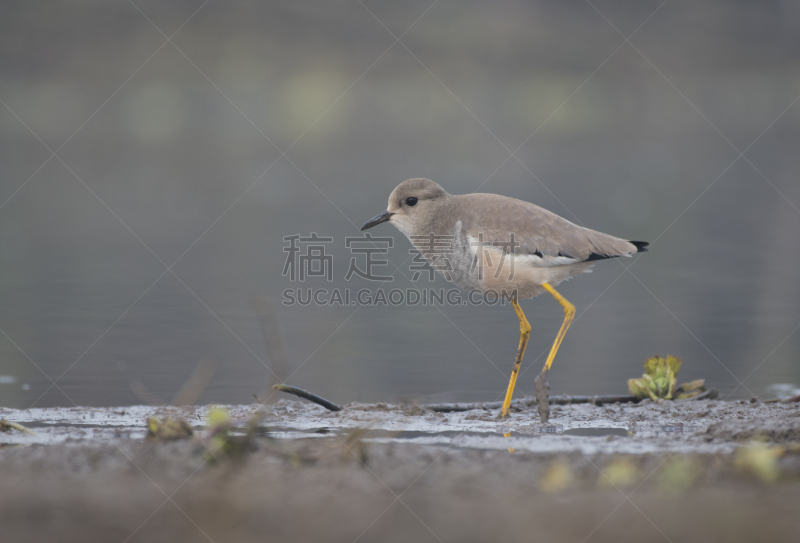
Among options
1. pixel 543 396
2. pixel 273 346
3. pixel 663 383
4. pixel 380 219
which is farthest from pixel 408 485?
pixel 380 219

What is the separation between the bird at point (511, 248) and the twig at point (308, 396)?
3.80 feet

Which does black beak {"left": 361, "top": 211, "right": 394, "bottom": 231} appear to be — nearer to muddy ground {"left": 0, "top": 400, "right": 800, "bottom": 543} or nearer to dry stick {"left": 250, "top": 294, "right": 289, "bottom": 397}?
dry stick {"left": 250, "top": 294, "right": 289, "bottom": 397}

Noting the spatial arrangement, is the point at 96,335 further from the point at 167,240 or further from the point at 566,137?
the point at 566,137

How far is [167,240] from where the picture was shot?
1700 cm

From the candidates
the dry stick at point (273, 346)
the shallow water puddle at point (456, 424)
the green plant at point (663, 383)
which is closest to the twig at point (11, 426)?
the shallow water puddle at point (456, 424)

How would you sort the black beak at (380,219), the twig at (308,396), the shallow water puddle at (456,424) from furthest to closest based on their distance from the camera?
the black beak at (380,219), the twig at (308,396), the shallow water puddle at (456,424)

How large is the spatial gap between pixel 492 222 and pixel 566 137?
41.8 metres

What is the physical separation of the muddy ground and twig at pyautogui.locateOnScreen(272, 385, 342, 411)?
248mm

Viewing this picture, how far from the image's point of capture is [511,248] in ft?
19.7

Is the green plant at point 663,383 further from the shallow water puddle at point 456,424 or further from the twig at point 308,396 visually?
the twig at point 308,396

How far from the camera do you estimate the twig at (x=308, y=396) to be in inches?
191

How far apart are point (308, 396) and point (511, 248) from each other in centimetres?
180

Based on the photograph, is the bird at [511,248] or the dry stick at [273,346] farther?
the bird at [511,248]

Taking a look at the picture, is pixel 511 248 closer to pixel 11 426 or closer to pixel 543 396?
pixel 543 396
